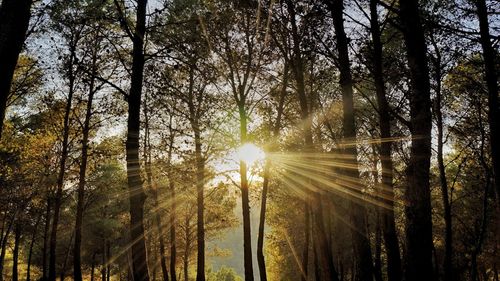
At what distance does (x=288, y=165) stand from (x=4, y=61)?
19947 mm

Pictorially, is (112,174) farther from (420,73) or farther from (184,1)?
(420,73)

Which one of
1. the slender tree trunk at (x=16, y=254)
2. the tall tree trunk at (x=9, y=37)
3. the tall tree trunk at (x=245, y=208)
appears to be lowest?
the slender tree trunk at (x=16, y=254)

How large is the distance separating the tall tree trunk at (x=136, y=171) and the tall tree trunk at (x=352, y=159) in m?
5.24

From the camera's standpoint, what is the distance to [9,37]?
5.02m

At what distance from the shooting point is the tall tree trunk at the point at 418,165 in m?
6.91

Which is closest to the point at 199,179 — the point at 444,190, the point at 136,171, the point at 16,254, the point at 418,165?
the point at 136,171

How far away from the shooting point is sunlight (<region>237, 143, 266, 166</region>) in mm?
18623

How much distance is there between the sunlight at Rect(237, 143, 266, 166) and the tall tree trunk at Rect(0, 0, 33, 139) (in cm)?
1368

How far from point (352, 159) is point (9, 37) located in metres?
8.36

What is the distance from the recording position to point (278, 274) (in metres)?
41.9

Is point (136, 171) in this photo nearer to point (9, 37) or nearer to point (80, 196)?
point (9, 37)

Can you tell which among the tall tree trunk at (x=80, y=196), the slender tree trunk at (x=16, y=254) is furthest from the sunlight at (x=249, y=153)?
the slender tree trunk at (x=16, y=254)

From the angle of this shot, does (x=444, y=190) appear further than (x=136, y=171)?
Yes

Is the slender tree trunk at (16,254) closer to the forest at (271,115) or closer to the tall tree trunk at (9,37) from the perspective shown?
the forest at (271,115)
